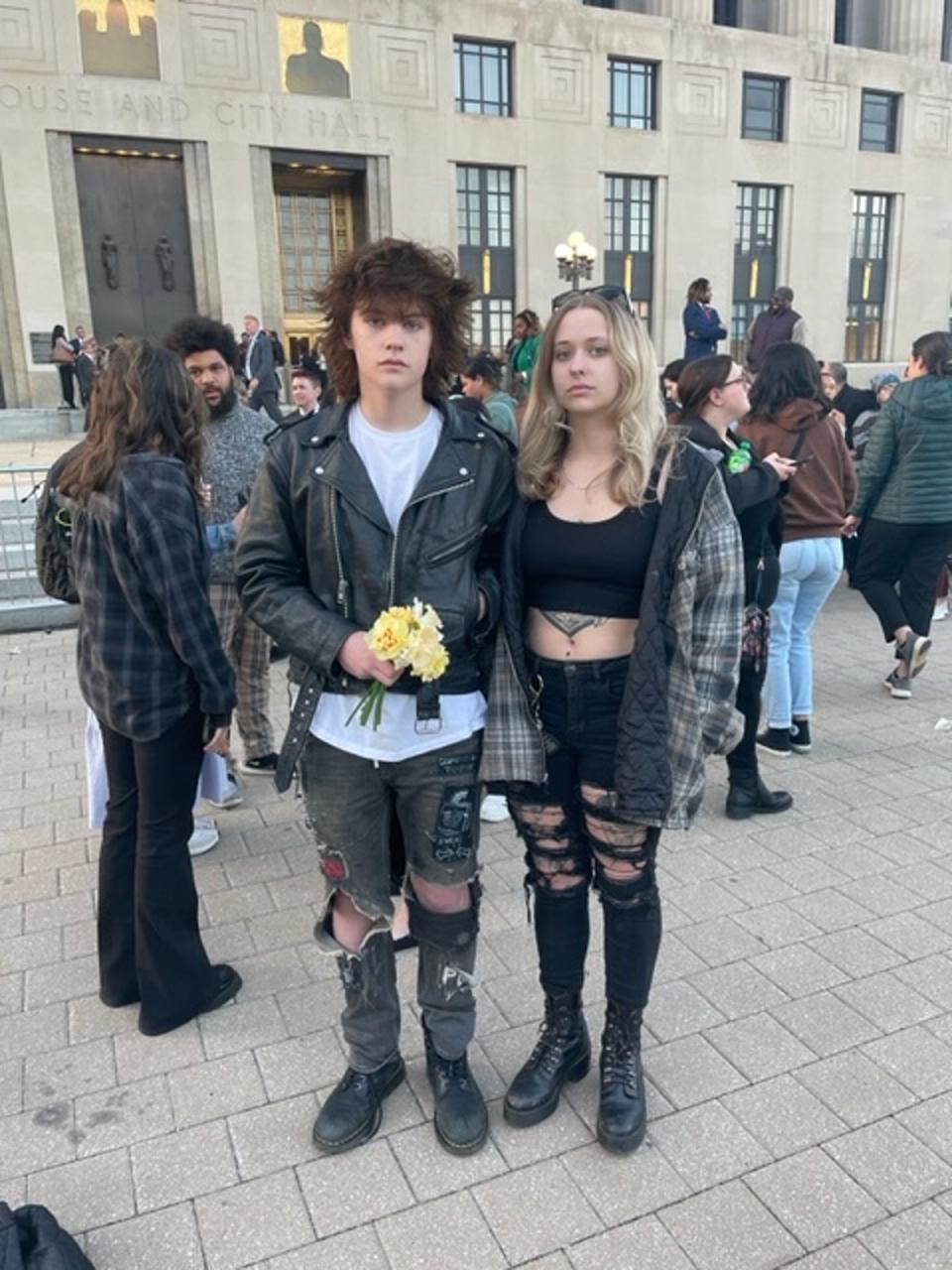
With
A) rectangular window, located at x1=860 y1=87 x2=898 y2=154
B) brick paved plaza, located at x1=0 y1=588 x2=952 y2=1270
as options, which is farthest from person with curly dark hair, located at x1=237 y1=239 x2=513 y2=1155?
rectangular window, located at x1=860 y1=87 x2=898 y2=154

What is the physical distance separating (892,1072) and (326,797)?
1814mm

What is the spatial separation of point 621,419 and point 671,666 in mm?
623

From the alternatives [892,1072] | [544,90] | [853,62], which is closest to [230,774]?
[892,1072]

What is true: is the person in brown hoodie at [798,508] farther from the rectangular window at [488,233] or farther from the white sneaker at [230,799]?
the rectangular window at [488,233]

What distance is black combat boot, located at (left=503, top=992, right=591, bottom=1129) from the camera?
8.39ft

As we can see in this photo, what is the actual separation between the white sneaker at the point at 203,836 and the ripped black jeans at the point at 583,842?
201cm

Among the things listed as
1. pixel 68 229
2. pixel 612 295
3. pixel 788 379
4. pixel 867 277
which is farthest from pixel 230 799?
pixel 867 277

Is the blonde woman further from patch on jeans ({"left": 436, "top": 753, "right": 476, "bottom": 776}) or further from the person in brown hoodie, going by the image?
the person in brown hoodie

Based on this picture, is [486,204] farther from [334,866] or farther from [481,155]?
[334,866]

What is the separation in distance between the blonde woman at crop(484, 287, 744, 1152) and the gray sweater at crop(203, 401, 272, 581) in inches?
86.7

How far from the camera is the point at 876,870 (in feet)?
12.7

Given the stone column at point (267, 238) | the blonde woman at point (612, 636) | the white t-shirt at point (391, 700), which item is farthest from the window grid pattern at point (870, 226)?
the white t-shirt at point (391, 700)

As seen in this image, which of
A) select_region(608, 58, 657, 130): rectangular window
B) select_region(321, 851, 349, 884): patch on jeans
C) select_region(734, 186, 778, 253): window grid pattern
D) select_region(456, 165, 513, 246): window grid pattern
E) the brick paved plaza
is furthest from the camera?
select_region(734, 186, 778, 253): window grid pattern

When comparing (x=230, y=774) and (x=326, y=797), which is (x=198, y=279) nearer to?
(x=230, y=774)
